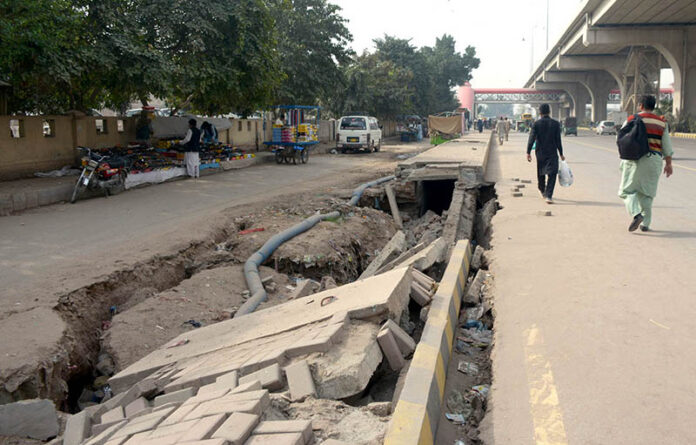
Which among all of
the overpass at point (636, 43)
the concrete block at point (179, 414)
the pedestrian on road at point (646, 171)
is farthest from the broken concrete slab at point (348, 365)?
the overpass at point (636, 43)

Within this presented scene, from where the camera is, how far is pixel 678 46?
38719 mm

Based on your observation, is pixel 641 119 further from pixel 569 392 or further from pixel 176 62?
pixel 176 62

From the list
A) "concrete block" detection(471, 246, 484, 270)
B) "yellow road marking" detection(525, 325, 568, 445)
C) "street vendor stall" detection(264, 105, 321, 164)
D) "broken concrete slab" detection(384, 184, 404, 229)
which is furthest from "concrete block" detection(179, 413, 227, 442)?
"street vendor stall" detection(264, 105, 321, 164)

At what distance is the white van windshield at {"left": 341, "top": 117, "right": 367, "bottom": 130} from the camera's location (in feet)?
92.4

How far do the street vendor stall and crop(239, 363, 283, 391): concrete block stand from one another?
17.9m

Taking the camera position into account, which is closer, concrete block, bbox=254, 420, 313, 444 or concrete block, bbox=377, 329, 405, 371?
concrete block, bbox=254, 420, 313, 444

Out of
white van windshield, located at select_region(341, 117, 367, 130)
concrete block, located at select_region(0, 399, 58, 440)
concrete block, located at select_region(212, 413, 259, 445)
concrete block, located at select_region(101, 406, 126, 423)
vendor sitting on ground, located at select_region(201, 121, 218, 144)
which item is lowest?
concrete block, located at select_region(0, 399, 58, 440)

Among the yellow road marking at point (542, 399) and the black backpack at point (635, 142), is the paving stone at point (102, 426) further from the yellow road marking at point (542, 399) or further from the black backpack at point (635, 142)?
the black backpack at point (635, 142)

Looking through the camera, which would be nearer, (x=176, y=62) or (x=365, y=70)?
(x=176, y=62)

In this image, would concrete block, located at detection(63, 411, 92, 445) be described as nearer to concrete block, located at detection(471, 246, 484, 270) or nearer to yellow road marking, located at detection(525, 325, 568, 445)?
yellow road marking, located at detection(525, 325, 568, 445)

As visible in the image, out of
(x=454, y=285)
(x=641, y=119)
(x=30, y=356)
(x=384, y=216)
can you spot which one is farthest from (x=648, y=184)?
(x=30, y=356)

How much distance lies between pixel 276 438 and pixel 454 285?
3.09 metres

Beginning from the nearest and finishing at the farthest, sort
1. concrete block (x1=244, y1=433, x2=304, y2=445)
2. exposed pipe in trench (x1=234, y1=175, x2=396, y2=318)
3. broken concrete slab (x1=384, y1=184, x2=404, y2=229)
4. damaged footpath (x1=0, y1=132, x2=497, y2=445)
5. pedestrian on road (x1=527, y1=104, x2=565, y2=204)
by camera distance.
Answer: concrete block (x1=244, y1=433, x2=304, y2=445) < damaged footpath (x1=0, y1=132, x2=497, y2=445) < exposed pipe in trench (x1=234, y1=175, x2=396, y2=318) < pedestrian on road (x1=527, y1=104, x2=565, y2=204) < broken concrete slab (x1=384, y1=184, x2=404, y2=229)

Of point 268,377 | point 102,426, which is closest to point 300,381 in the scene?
point 268,377
